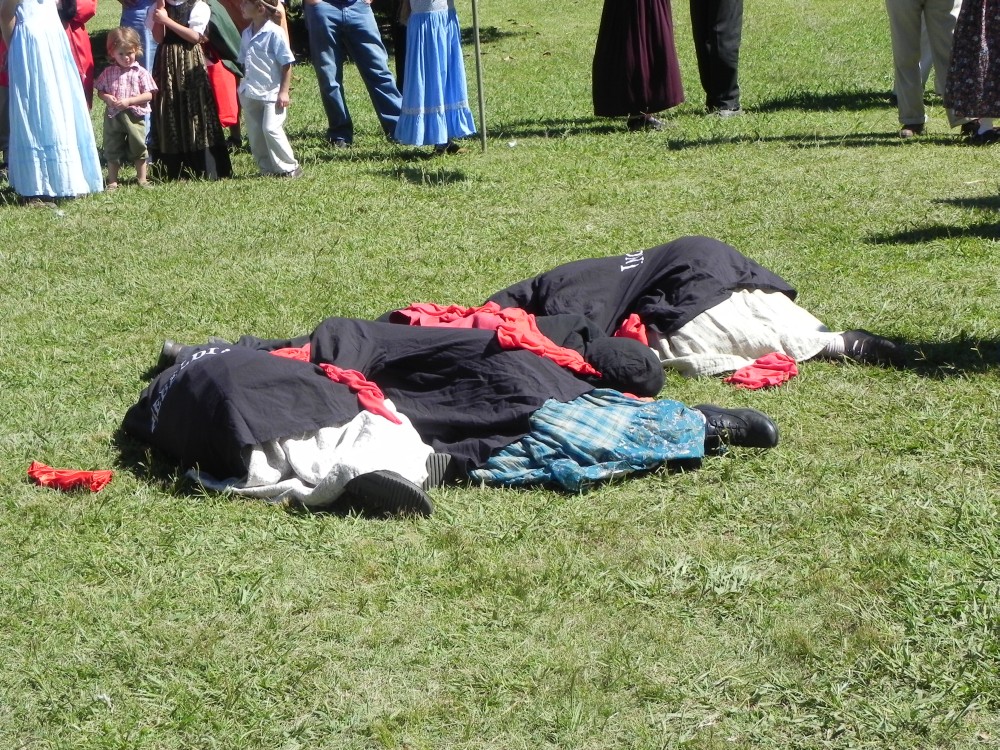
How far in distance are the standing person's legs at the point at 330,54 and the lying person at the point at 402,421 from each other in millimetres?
5933

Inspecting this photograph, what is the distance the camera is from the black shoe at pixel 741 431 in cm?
416

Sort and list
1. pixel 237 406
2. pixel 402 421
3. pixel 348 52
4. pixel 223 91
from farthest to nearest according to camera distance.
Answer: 1. pixel 348 52
2. pixel 223 91
3. pixel 402 421
4. pixel 237 406

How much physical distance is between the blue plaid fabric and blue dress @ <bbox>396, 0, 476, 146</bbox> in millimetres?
5231

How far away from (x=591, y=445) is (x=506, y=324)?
2.31 ft

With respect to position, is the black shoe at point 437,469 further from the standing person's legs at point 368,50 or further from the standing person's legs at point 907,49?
the standing person's legs at point 907,49

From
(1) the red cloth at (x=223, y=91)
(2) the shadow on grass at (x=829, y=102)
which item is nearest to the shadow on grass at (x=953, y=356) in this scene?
(2) the shadow on grass at (x=829, y=102)

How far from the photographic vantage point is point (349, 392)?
4.17 m

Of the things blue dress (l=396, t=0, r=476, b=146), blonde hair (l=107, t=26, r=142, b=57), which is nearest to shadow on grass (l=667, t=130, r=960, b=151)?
blue dress (l=396, t=0, r=476, b=146)

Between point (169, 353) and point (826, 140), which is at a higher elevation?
point (826, 140)

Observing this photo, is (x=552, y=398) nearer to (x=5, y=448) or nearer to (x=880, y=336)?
(x=880, y=336)

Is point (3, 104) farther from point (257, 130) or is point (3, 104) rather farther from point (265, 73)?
point (265, 73)

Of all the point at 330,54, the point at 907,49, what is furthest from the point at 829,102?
the point at 330,54

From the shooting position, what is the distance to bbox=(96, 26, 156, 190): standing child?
867cm

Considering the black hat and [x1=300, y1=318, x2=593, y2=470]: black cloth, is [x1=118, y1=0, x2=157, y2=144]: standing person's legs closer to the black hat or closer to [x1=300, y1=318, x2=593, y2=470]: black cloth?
[x1=300, y1=318, x2=593, y2=470]: black cloth
